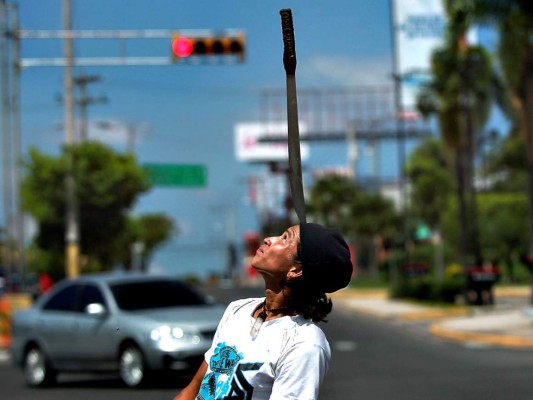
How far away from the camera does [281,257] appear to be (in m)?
4.27

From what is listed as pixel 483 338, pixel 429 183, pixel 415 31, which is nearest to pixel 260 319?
pixel 483 338

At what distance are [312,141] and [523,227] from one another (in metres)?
46.7

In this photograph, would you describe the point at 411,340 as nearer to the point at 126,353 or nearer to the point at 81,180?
the point at 126,353

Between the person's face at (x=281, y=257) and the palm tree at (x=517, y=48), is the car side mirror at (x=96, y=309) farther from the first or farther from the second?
the palm tree at (x=517, y=48)

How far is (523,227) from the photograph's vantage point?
7619 cm

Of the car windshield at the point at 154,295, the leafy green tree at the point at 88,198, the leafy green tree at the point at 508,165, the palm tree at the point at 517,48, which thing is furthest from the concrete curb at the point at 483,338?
the leafy green tree at the point at 508,165

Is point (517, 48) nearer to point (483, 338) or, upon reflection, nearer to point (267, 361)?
point (483, 338)

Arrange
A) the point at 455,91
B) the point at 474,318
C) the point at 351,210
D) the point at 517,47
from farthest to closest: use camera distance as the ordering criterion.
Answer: the point at 351,210 < the point at 455,91 < the point at 517,47 < the point at 474,318

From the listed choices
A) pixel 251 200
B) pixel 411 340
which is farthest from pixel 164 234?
pixel 411 340

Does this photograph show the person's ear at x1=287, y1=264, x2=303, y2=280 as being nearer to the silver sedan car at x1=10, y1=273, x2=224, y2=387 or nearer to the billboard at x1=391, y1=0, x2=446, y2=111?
the silver sedan car at x1=10, y1=273, x2=224, y2=387

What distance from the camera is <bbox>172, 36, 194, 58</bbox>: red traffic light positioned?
24.0 meters

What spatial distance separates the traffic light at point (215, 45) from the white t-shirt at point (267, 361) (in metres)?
19.3

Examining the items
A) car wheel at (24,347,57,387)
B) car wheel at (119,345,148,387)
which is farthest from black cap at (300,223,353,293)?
car wheel at (24,347,57,387)

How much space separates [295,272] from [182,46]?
2037cm
